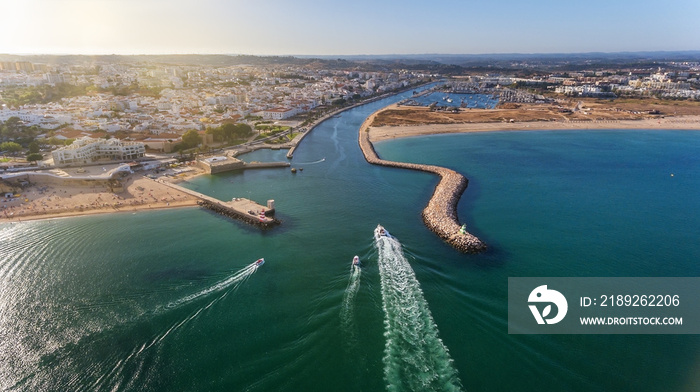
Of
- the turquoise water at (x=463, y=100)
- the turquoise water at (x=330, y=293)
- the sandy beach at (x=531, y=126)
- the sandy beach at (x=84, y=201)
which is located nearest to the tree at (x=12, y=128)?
the sandy beach at (x=84, y=201)

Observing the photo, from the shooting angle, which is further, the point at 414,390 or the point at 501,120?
the point at 501,120

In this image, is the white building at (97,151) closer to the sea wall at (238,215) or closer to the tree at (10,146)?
the tree at (10,146)

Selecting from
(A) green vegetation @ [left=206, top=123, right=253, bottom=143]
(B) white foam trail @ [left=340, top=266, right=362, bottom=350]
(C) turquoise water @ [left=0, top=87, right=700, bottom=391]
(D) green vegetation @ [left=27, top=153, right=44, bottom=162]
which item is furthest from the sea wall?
(A) green vegetation @ [left=206, top=123, right=253, bottom=143]

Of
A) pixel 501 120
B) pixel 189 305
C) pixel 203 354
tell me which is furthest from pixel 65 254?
pixel 501 120

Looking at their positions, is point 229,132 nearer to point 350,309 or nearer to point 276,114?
point 276,114

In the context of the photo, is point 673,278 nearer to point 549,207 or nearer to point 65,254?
point 549,207

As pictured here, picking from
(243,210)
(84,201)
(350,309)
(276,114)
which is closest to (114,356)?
(350,309)
